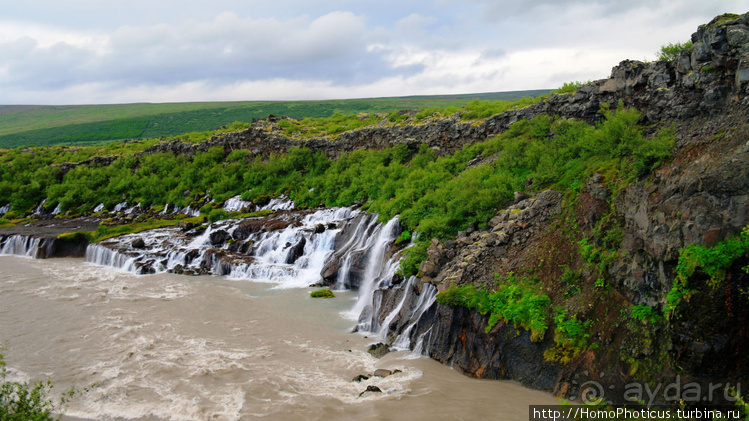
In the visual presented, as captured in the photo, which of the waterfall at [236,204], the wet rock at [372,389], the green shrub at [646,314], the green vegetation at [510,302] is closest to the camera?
the green shrub at [646,314]

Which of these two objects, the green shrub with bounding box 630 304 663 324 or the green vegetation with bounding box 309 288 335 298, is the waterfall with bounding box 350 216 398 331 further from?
the green shrub with bounding box 630 304 663 324

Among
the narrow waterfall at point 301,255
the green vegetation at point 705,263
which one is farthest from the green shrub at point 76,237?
the green vegetation at point 705,263

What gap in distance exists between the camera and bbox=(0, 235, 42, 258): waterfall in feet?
109

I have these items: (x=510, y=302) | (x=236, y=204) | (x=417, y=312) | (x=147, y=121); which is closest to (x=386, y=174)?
(x=236, y=204)

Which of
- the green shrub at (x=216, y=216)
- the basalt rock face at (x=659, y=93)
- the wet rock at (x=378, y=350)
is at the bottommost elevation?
the wet rock at (x=378, y=350)

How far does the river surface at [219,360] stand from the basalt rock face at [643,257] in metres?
1.31

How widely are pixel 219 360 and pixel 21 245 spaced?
96.4 ft

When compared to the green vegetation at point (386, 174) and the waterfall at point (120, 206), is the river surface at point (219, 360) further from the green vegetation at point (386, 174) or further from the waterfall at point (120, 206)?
the waterfall at point (120, 206)

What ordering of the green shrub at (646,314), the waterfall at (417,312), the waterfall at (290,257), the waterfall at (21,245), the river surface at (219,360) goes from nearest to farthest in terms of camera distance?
the green shrub at (646,314)
the river surface at (219,360)
the waterfall at (417,312)
the waterfall at (290,257)
the waterfall at (21,245)

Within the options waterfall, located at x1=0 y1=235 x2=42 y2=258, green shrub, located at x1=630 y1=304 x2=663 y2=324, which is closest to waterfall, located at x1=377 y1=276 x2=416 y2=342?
green shrub, located at x1=630 y1=304 x2=663 y2=324

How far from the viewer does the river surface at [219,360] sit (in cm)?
1168

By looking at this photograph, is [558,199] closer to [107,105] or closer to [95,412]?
[95,412]

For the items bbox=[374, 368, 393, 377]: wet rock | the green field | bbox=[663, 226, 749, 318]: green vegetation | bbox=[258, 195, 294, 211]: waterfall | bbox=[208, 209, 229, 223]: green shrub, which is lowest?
bbox=[374, 368, 393, 377]: wet rock

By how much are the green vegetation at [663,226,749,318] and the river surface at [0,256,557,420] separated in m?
4.09
